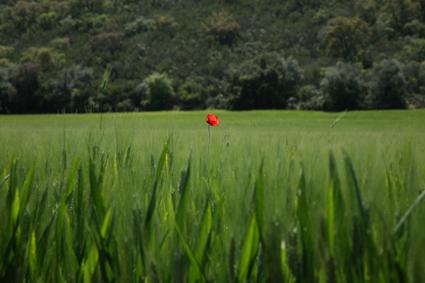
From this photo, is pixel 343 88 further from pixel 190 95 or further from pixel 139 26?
pixel 139 26

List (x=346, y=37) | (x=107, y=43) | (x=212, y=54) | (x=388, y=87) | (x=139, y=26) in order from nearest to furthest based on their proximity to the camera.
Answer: (x=388, y=87) < (x=346, y=37) < (x=212, y=54) < (x=107, y=43) < (x=139, y=26)

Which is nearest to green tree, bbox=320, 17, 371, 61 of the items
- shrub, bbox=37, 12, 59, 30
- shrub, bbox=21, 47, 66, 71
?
shrub, bbox=21, 47, 66, 71

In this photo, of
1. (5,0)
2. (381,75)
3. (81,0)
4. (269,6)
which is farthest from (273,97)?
(5,0)

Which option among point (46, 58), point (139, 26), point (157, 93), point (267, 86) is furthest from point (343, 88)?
point (139, 26)

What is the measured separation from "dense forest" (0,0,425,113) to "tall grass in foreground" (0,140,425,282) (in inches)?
858

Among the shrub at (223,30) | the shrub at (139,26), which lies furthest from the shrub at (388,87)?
the shrub at (139,26)

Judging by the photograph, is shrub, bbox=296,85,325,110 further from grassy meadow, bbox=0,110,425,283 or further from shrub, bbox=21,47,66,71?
grassy meadow, bbox=0,110,425,283

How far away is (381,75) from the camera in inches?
1094

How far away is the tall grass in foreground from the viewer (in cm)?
55

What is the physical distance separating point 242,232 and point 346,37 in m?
47.8

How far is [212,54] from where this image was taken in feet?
155

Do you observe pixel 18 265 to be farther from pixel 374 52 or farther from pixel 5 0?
pixel 5 0

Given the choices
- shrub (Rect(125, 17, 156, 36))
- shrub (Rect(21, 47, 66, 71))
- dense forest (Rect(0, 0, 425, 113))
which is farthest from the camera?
shrub (Rect(125, 17, 156, 36))

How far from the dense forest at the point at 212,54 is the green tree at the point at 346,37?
0.37ft
